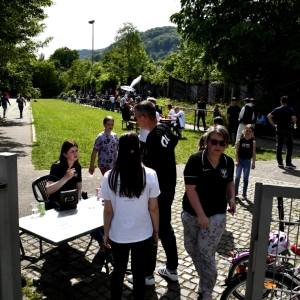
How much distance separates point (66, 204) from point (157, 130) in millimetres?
1455

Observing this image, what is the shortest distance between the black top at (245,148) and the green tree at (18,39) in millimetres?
9571

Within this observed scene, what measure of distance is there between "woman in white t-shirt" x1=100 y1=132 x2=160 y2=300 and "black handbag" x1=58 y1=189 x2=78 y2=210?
116 centimetres

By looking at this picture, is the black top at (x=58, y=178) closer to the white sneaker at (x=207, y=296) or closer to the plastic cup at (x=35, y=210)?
the plastic cup at (x=35, y=210)

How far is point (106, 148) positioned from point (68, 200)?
2.33 m

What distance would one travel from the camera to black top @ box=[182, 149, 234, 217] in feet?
10.8

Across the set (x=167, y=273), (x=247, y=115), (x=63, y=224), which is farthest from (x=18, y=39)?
(x=167, y=273)

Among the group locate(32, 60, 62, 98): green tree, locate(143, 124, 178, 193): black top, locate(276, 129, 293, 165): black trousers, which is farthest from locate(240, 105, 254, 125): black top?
locate(32, 60, 62, 98): green tree

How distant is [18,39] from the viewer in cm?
1533

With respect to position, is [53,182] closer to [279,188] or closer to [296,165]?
[279,188]

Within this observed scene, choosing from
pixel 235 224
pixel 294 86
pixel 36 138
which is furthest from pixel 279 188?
pixel 294 86

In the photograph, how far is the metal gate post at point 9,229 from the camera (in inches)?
96.0

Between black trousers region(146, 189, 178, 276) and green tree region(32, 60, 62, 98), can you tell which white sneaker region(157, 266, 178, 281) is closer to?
black trousers region(146, 189, 178, 276)

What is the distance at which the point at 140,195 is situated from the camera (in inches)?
118

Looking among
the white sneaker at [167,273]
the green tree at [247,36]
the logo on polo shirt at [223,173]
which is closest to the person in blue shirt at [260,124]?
the green tree at [247,36]
